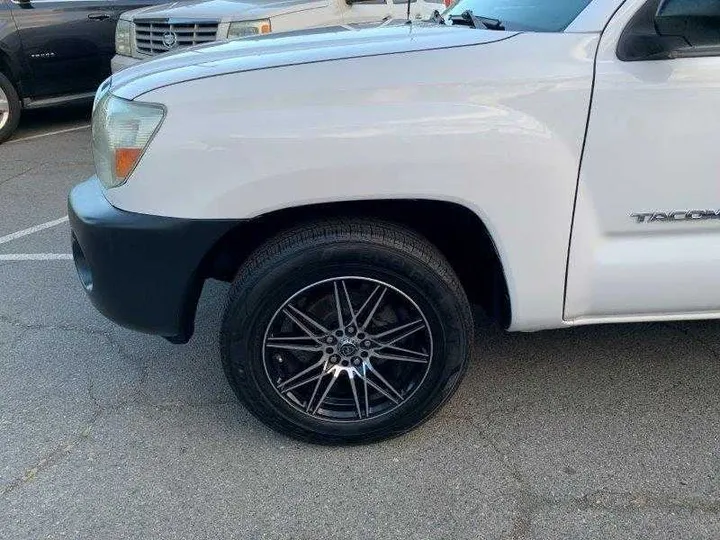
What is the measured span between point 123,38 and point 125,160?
494cm

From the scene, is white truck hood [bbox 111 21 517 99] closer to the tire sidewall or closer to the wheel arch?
the wheel arch

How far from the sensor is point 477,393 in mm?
3002

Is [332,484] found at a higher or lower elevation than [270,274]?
lower

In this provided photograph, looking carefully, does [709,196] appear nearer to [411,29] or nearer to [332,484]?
[411,29]

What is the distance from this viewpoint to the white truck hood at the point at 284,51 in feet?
7.74

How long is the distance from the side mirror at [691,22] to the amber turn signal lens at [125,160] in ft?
5.92

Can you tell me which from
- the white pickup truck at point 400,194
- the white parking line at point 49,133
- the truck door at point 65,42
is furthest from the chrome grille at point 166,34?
the white pickup truck at point 400,194

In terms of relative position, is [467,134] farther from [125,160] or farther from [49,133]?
[49,133]

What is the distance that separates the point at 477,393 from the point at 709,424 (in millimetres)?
926

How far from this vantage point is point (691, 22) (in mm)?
2324

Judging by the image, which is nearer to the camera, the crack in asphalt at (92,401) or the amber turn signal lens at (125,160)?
the amber turn signal lens at (125,160)

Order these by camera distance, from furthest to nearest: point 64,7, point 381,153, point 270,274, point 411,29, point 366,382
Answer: point 64,7, point 411,29, point 366,382, point 270,274, point 381,153

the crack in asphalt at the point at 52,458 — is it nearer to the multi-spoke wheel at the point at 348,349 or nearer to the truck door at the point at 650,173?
the multi-spoke wheel at the point at 348,349

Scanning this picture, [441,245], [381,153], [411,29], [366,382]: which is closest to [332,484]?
[366,382]
